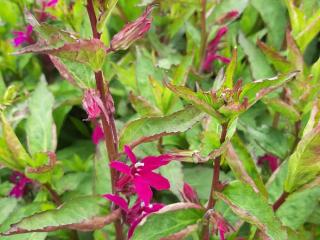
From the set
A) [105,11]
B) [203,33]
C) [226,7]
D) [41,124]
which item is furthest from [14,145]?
[226,7]

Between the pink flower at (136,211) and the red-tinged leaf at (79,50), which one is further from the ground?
the red-tinged leaf at (79,50)

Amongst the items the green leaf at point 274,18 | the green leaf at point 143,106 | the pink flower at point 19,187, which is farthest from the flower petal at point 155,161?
the green leaf at point 274,18

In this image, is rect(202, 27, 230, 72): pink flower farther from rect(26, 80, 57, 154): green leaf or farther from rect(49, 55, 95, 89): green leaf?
Result: rect(49, 55, 95, 89): green leaf

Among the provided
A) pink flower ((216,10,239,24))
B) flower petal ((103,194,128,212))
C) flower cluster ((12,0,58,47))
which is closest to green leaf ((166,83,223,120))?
flower petal ((103,194,128,212))

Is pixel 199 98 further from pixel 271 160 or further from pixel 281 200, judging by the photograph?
pixel 271 160

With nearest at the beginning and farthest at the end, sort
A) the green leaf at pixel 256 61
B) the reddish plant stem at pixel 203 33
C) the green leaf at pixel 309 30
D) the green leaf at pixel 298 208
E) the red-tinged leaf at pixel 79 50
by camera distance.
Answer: the red-tinged leaf at pixel 79 50
the green leaf at pixel 298 208
the green leaf at pixel 309 30
the green leaf at pixel 256 61
the reddish plant stem at pixel 203 33

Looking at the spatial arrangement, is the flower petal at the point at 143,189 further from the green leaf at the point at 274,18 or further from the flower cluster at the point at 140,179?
the green leaf at the point at 274,18
